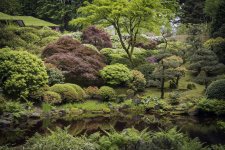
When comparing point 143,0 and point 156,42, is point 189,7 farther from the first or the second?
point 143,0

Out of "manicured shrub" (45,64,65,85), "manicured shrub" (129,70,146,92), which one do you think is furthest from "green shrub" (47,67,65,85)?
"manicured shrub" (129,70,146,92)

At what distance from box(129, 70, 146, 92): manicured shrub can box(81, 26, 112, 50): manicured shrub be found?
210 inches

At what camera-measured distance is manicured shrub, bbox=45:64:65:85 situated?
55.3 feet

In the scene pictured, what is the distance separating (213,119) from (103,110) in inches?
210

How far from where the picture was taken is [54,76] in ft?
55.3

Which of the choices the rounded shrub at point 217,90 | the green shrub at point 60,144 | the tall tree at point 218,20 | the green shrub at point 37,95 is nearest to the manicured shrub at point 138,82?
the rounded shrub at point 217,90

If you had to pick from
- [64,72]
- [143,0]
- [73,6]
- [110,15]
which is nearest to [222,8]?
[143,0]

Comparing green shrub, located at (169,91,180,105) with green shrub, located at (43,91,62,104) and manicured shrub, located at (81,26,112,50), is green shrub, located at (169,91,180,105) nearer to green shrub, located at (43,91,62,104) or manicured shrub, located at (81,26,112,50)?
green shrub, located at (43,91,62,104)

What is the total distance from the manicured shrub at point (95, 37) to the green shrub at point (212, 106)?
10065 mm

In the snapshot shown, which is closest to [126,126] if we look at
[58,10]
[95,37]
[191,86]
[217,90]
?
[217,90]

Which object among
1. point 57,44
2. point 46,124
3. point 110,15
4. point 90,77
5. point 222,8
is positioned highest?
point 222,8

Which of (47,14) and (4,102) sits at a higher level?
(47,14)

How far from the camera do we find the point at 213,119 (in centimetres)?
1475

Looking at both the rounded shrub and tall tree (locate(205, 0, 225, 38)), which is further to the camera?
tall tree (locate(205, 0, 225, 38))
